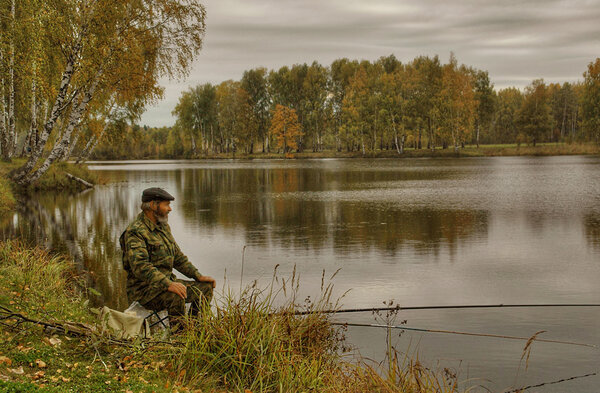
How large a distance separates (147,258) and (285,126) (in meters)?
83.9

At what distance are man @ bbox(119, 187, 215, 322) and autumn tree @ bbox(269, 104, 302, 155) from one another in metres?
82.4

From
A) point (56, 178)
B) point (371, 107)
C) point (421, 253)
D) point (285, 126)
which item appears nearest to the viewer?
point (421, 253)

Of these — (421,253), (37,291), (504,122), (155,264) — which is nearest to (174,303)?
(155,264)

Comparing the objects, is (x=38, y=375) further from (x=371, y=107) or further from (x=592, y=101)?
(x=592, y=101)

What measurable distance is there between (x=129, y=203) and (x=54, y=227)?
7025 millimetres

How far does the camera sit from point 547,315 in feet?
22.5

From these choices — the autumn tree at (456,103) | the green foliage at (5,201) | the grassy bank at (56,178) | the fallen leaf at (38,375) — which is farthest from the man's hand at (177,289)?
the autumn tree at (456,103)

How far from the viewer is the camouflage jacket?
5223 millimetres

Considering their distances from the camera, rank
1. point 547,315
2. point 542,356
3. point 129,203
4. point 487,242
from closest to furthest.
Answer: point 542,356 < point 547,315 < point 487,242 < point 129,203

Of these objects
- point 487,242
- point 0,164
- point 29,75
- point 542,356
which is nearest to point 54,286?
point 542,356

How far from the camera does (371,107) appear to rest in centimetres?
7581

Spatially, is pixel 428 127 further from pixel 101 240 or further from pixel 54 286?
pixel 54 286

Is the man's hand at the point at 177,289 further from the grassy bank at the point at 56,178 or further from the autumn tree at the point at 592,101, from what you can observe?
the autumn tree at the point at 592,101

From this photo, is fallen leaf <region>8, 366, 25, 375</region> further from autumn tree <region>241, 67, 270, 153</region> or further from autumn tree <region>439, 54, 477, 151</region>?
autumn tree <region>241, 67, 270, 153</region>
